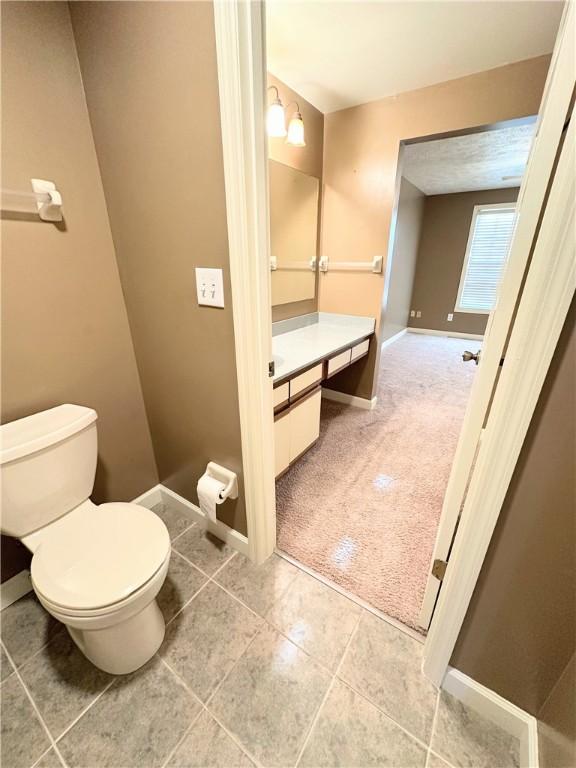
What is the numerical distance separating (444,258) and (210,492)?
562cm

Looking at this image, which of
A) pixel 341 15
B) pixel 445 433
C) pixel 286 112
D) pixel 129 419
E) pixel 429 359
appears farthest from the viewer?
pixel 429 359

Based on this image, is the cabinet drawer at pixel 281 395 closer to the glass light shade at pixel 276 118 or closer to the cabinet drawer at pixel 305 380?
the cabinet drawer at pixel 305 380

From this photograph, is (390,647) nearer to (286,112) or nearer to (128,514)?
(128,514)

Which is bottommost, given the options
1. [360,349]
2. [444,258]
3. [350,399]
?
[350,399]

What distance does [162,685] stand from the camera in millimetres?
1030

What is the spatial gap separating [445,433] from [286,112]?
2611mm

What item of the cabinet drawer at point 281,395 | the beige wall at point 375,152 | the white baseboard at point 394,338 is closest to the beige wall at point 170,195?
the cabinet drawer at point 281,395

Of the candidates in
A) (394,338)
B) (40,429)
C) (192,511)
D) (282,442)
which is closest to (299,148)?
(282,442)

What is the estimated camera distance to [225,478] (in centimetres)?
135

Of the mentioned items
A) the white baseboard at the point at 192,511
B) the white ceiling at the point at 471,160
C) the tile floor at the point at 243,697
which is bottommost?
the tile floor at the point at 243,697

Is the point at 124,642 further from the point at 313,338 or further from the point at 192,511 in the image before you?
the point at 313,338

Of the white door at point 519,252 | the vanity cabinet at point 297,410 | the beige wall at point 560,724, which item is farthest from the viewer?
the vanity cabinet at point 297,410

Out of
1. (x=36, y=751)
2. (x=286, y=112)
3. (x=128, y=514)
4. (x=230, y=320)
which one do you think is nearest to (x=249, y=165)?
(x=230, y=320)

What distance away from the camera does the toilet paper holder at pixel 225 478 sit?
4.32ft
